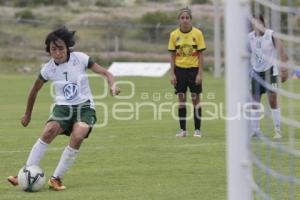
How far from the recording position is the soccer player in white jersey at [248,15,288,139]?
662cm

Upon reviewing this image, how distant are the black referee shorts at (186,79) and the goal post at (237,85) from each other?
25.8ft

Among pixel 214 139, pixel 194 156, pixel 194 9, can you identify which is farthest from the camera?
pixel 194 9

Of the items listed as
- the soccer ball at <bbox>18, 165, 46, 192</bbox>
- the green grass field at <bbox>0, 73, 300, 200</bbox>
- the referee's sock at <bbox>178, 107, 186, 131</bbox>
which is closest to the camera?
the green grass field at <bbox>0, 73, 300, 200</bbox>

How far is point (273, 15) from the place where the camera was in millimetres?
5656

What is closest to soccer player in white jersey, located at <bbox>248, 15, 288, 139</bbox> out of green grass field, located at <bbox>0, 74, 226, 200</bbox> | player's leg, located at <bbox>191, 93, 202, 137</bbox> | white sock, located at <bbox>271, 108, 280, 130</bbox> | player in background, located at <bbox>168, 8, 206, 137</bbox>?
white sock, located at <bbox>271, 108, 280, 130</bbox>

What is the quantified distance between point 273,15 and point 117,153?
6.16 m

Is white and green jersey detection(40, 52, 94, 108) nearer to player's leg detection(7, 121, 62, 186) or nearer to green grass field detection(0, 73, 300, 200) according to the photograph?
player's leg detection(7, 121, 62, 186)

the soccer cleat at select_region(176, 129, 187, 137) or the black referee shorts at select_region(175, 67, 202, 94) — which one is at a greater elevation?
the black referee shorts at select_region(175, 67, 202, 94)

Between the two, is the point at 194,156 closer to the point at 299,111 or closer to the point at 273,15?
the point at 273,15

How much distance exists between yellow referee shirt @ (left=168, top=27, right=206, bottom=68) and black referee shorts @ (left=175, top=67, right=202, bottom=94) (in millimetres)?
73

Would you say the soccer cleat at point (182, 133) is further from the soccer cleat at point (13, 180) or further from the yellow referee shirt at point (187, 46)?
the soccer cleat at point (13, 180)

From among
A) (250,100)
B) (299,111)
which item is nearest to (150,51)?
(299,111)

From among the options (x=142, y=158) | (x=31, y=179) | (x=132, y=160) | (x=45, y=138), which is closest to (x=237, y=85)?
(x=31, y=179)

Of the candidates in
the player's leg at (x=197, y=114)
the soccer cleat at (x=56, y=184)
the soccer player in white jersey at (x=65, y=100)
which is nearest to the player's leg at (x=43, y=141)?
the soccer player in white jersey at (x=65, y=100)
